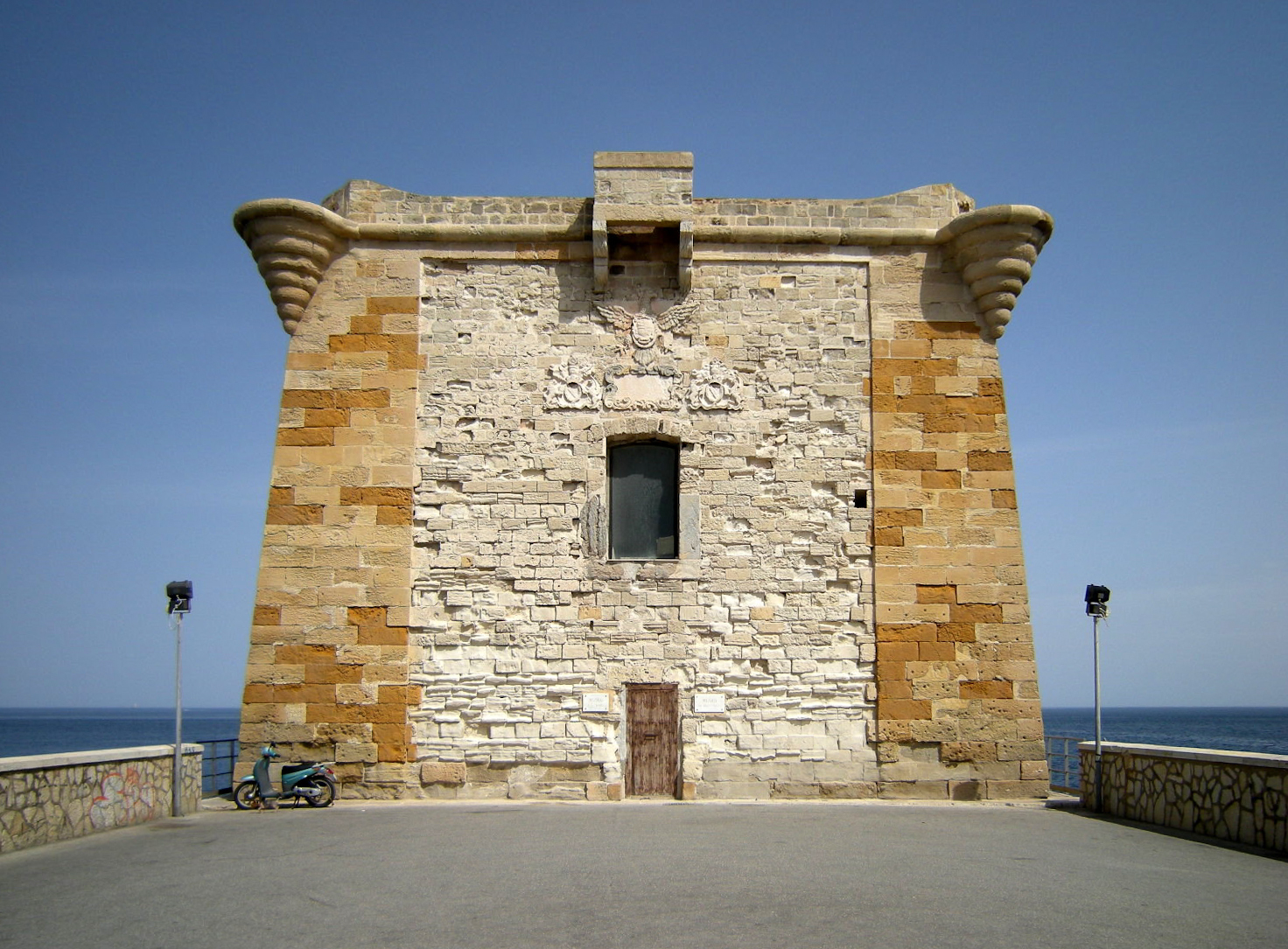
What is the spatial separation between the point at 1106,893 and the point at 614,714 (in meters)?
5.70

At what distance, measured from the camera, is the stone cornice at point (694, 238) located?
12281mm

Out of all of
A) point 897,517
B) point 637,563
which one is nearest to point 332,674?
point 637,563

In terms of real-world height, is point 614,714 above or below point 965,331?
below

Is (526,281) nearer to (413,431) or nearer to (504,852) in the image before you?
(413,431)

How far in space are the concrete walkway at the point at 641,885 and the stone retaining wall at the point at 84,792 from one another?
254mm

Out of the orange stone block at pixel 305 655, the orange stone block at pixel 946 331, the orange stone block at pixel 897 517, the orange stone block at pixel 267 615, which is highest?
the orange stone block at pixel 946 331

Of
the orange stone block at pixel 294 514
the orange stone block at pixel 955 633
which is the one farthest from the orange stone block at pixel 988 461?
the orange stone block at pixel 294 514

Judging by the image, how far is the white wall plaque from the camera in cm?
1183

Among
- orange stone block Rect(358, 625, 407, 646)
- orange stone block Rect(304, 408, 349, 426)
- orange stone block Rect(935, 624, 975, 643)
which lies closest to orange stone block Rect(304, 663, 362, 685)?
orange stone block Rect(358, 625, 407, 646)

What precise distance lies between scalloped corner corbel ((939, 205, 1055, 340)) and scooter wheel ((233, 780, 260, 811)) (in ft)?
31.0

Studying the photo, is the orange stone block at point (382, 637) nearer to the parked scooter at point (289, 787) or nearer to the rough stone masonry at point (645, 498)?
the rough stone masonry at point (645, 498)

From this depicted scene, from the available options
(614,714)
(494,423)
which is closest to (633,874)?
(614,714)

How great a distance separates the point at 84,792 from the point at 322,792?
2.33 m

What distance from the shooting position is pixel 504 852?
841cm
